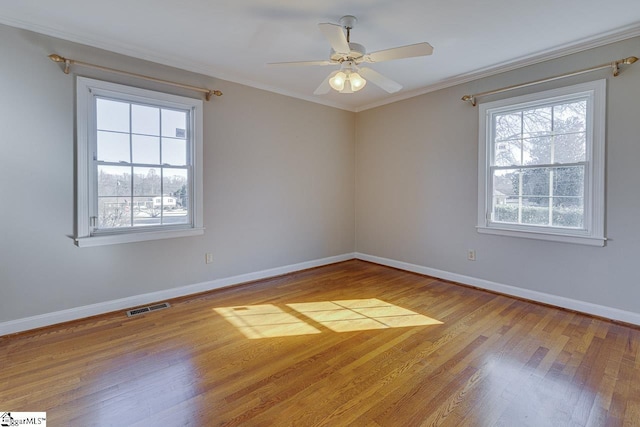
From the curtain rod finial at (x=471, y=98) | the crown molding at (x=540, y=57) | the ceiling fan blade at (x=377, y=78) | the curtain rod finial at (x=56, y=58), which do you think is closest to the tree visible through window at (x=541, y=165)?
the curtain rod finial at (x=471, y=98)

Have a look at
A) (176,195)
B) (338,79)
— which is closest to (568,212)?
(338,79)

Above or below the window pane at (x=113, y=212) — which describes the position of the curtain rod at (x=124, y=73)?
above

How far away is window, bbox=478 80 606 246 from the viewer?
115 inches

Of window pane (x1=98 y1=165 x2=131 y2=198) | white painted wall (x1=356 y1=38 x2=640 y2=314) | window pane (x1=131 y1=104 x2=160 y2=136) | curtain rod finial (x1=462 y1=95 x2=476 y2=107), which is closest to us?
white painted wall (x1=356 y1=38 x2=640 y2=314)

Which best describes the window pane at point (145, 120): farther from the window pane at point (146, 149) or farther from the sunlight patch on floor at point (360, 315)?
the sunlight patch on floor at point (360, 315)

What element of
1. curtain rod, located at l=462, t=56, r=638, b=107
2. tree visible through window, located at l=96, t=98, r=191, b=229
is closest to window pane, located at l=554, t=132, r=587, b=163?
curtain rod, located at l=462, t=56, r=638, b=107

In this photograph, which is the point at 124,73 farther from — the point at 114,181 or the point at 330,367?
the point at 330,367

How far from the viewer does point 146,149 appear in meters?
3.23

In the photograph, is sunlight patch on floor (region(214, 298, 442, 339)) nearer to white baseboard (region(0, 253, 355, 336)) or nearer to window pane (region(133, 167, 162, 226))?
white baseboard (region(0, 253, 355, 336))

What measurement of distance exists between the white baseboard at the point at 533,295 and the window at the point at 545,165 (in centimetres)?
61

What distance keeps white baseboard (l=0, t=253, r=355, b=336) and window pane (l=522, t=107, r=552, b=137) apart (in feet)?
10.9

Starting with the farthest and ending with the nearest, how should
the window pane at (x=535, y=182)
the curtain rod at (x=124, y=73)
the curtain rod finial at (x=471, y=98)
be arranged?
the curtain rod finial at (x=471, y=98)
the window pane at (x=535, y=182)
the curtain rod at (x=124, y=73)

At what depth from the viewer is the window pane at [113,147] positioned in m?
2.96

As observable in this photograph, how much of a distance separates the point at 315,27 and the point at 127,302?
316 cm
